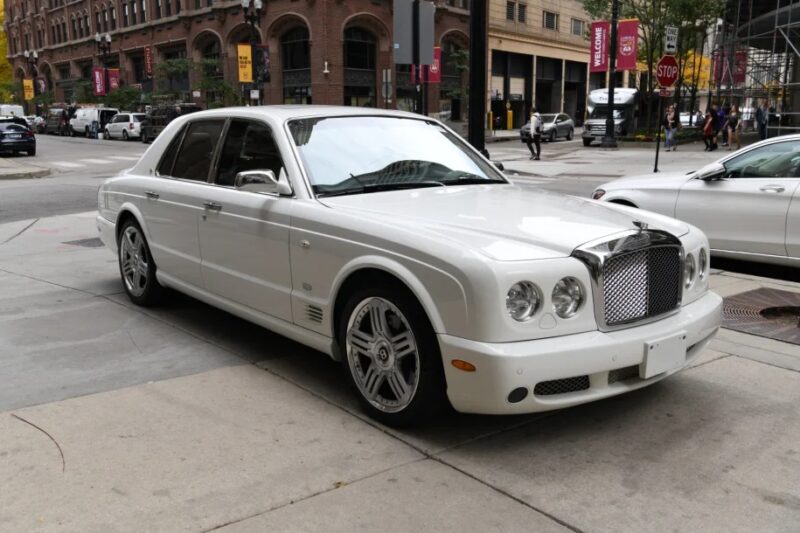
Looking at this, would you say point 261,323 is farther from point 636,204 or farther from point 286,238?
point 636,204

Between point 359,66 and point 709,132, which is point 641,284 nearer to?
point 709,132

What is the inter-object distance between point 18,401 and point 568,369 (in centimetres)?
313

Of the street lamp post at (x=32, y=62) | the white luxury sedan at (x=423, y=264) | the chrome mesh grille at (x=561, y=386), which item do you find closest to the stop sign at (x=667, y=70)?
the white luxury sedan at (x=423, y=264)

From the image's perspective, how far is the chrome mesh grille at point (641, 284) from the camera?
3586 mm

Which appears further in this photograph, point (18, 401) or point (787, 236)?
point (787, 236)

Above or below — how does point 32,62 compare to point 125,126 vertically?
above

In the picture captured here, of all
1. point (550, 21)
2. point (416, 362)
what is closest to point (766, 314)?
point (416, 362)

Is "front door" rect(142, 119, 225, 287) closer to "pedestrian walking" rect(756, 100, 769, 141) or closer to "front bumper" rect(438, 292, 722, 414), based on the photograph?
"front bumper" rect(438, 292, 722, 414)

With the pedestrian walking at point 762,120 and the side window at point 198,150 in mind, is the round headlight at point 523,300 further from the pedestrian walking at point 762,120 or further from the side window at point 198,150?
the pedestrian walking at point 762,120

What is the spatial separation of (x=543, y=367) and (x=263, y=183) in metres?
2.09

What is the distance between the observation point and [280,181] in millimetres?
4539

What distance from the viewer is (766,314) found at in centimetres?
610

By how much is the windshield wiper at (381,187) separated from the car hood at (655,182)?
435 centimetres

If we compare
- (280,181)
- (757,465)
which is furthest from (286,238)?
(757,465)
